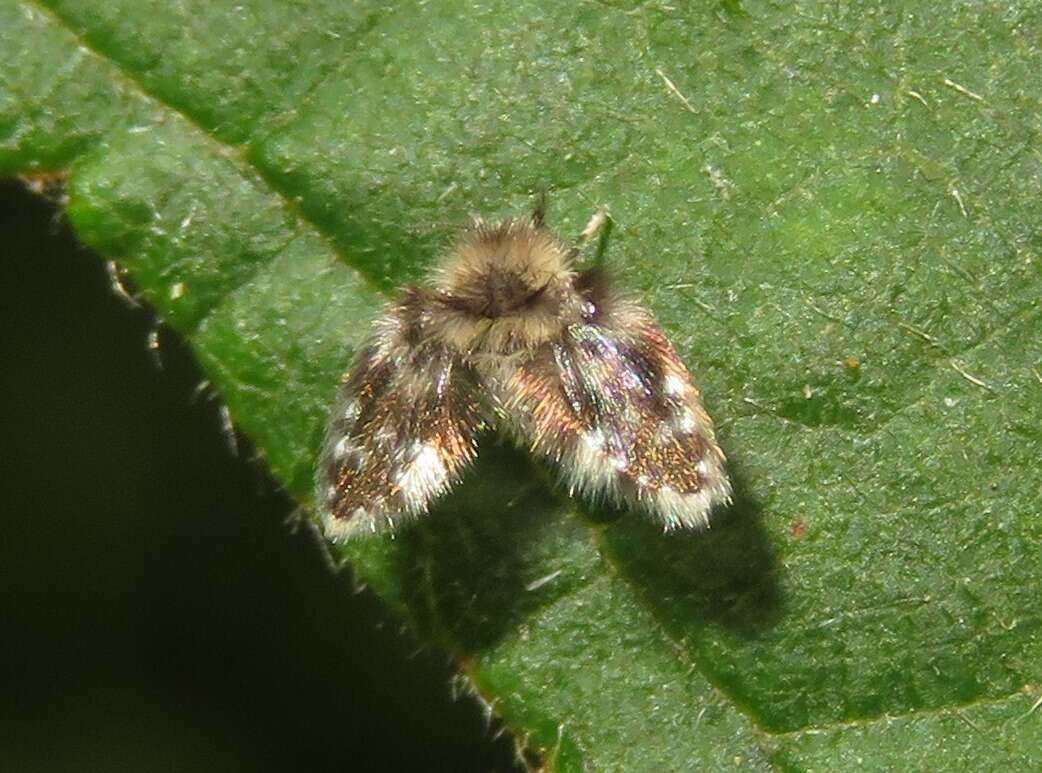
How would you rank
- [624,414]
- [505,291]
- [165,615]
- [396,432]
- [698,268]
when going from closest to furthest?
[624,414] < [396,432] < [505,291] < [698,268] < [165,615]

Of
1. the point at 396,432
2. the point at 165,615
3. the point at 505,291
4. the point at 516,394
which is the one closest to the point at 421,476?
the point at 396,432

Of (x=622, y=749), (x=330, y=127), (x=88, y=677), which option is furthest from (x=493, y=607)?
(x=88, y=677)

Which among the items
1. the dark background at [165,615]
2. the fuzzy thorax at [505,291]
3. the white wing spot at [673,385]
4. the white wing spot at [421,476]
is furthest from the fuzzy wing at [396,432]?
the dark background at [165,615]

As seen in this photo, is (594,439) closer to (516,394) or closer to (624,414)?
(624,414)

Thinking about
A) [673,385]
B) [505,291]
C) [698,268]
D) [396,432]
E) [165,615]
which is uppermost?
[505,291]

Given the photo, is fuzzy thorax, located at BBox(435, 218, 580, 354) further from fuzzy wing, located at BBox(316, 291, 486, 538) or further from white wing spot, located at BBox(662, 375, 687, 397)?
white wing spot, located at BBox(662, 375, 687, 397)

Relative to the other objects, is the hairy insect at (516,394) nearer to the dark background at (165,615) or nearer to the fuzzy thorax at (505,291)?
the fuzzy thorax at (505,291)
